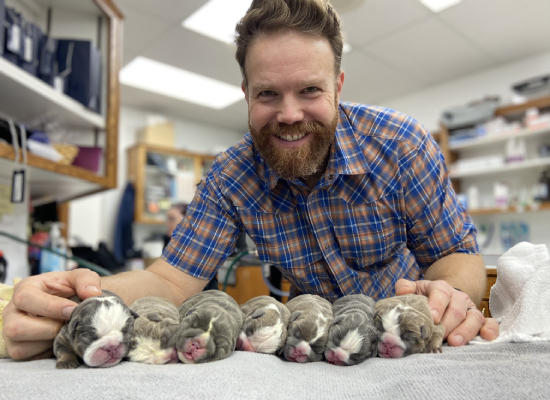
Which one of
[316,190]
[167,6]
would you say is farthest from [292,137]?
[167,6]

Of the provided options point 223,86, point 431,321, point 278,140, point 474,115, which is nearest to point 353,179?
point 278,140

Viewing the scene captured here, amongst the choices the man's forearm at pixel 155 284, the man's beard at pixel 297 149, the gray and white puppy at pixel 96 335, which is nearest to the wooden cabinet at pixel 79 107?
the man's forearm at pixel 155 284

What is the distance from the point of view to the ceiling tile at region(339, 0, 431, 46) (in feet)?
10.0

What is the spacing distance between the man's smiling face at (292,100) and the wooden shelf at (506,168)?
3229 mm

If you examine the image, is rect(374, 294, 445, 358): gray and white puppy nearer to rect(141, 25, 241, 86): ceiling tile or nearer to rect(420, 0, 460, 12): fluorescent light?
rect(420, 0, 460, 12): fluorescent light

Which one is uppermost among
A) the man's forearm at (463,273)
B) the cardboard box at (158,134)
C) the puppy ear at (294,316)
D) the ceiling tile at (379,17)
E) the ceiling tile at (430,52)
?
the ceiling tile at (379,17)

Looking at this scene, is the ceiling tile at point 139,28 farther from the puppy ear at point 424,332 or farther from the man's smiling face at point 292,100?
the puppy ear at point 424,332

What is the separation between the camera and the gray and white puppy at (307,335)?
1.98 ft

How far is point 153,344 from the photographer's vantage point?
0.58m

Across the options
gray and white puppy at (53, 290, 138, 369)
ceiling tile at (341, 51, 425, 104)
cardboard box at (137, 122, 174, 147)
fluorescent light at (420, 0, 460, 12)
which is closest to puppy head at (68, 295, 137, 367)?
gray and white puppy at (53, 290, 138, 369)

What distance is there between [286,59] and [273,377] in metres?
0.69

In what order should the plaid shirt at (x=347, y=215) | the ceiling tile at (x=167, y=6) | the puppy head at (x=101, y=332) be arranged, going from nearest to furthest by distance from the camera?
1. the puppy head at (x=101, y=332)
2. the plaid shirt at (x=347, y=215)
3. the ceiling tile at (x=167, y=6)

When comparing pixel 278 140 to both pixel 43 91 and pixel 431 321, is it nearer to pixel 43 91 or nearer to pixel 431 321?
pixel 431 321

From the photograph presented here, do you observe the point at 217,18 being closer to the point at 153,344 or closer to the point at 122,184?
the point at 122,184
